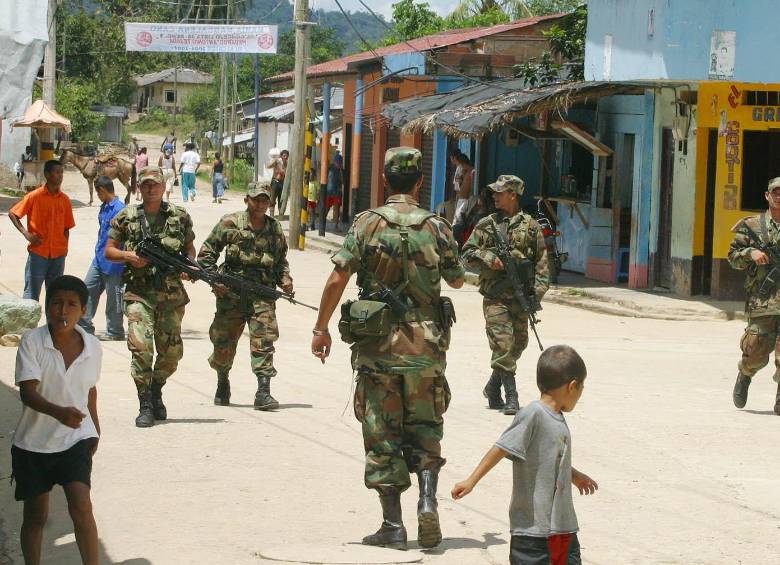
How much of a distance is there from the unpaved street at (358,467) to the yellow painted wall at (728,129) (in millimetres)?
4662

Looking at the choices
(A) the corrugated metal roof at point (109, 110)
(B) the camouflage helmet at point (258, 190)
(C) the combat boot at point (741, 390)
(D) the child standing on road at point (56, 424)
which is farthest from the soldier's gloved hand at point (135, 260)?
(A) the corrugated metal roof at point (109, 110)

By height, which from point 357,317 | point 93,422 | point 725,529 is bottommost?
point 725,529

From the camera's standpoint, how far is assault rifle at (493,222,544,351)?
9.65 meters

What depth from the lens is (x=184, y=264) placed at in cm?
912

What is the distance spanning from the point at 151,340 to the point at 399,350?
313 cm

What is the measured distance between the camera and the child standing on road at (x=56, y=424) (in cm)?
528

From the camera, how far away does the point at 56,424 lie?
5.36 m

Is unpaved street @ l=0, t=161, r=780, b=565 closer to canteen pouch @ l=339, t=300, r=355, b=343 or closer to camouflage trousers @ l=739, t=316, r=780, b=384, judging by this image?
camouflage trousers @ l=739, t=316, r=780, b=384

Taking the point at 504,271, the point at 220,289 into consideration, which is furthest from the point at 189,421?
the point at 504,271

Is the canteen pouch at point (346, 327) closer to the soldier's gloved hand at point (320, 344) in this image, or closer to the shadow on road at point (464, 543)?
the soldier's gloved hand at point (320, 344)

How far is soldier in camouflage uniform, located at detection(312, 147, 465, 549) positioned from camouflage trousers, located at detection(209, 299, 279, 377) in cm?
326

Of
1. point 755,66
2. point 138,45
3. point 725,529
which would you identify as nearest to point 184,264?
point 725,529

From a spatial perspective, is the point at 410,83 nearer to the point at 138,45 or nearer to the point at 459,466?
the point at 138,45

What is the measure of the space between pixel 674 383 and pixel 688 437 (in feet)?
8.52
